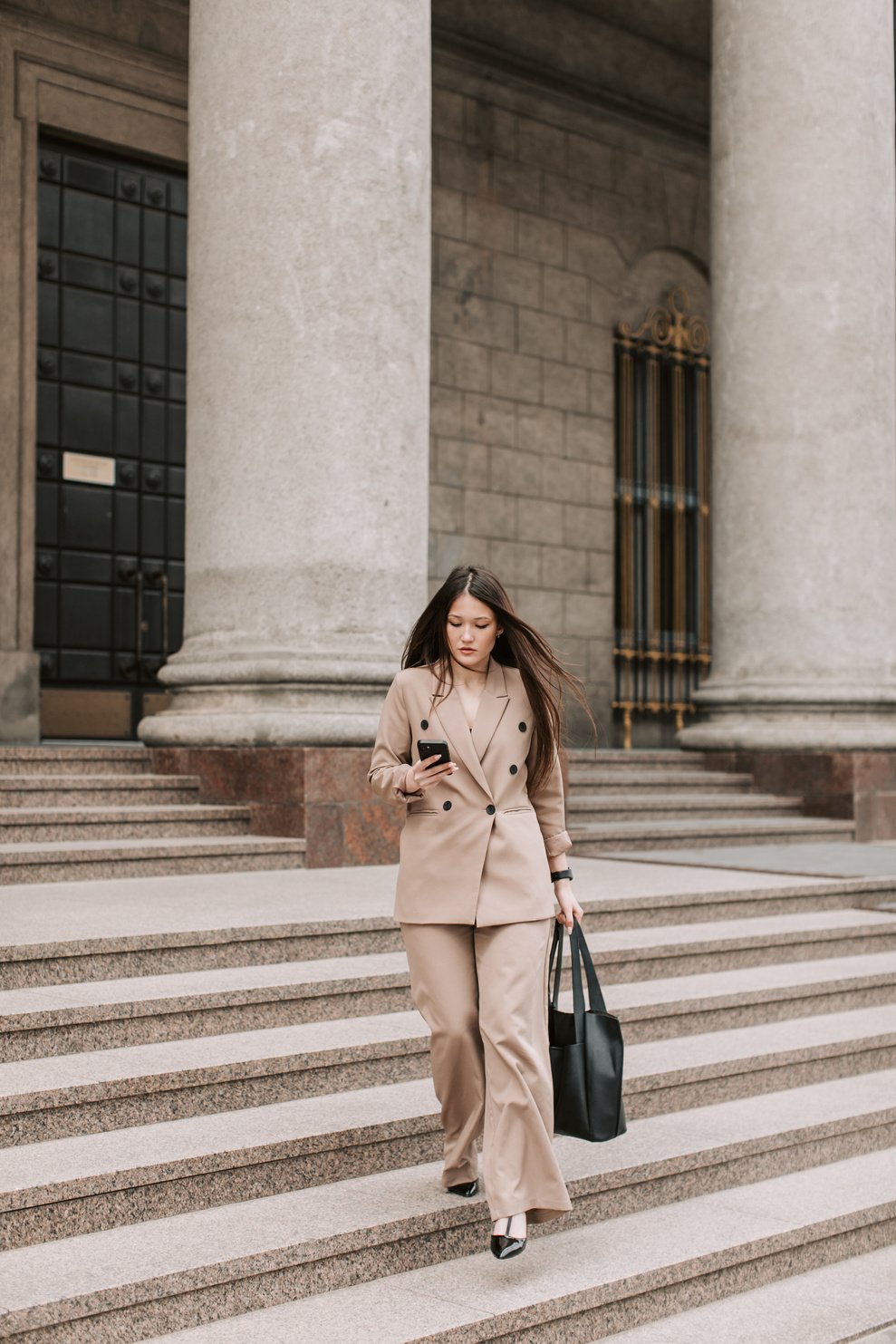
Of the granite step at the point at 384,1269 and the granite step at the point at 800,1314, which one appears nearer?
the granite step at the point at 384,1269

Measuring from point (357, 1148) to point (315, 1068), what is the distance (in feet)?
1.64

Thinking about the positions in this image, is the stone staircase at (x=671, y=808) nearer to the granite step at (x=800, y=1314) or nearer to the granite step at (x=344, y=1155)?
the granite step at (x=344, y=1155)

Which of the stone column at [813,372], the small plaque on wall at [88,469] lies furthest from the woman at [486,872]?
the small plaque on wall at [88,469]

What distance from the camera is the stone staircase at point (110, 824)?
8.41m

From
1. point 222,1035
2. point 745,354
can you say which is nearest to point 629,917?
point 222,1035

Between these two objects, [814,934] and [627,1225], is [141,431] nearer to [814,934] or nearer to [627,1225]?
[814,934]

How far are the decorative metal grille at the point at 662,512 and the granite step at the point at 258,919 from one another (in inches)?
358

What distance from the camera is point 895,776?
1314cm

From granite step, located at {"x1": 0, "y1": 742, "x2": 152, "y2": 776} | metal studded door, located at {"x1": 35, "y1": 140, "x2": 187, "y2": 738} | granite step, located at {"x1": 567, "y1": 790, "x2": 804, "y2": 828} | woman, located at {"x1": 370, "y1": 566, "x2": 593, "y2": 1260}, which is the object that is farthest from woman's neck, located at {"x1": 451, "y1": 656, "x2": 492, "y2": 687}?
metal studded door, located at {"x1": 35, "y1": 140, "x2": 187, "y2": 738}

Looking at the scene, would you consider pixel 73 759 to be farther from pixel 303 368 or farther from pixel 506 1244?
pixel 506 1244

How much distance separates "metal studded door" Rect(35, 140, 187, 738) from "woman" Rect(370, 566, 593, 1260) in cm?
973

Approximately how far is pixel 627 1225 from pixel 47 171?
11351mm

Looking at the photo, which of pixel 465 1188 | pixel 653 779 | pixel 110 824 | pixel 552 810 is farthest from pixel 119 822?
pixel 653 779

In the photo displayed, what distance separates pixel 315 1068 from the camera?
5.68 m
